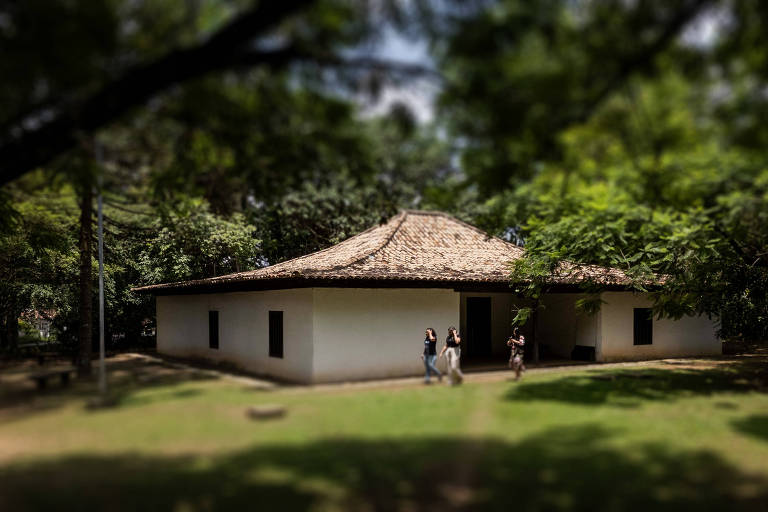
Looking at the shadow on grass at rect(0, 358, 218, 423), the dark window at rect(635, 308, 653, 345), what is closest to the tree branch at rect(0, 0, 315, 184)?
the shadow on grass at rect(0, 358, 218, 423)

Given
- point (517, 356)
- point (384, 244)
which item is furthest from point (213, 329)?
point (517, 356)

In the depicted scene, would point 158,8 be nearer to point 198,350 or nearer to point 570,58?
point 570,58

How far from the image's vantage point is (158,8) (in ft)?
26.4

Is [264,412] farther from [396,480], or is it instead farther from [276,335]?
[276,335]

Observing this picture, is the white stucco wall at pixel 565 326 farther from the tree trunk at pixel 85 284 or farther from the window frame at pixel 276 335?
the tree trunk at pixel 85 284

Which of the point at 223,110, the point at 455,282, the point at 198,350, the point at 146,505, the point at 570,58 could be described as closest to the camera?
the point at 146,505

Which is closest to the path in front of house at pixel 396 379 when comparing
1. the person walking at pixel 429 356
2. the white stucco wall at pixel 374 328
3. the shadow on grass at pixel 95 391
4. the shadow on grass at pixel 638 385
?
the person walking at pixel 429 356

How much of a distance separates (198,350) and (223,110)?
49.0ft

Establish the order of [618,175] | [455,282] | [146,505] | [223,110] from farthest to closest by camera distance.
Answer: [455,282], [618,175], [223,110], [146,505]

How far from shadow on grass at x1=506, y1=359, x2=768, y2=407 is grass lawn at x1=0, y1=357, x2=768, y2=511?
0.46 feet

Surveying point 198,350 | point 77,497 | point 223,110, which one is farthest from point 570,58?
point 198,350

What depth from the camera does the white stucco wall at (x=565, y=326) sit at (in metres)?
20.4

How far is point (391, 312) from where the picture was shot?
16109 mm

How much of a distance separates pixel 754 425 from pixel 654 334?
1173 cm
